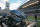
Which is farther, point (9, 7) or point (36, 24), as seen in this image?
point (9, 7)

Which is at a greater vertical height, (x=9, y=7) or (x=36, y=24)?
(x=9, y=7)

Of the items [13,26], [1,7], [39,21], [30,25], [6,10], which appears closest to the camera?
[30,25]

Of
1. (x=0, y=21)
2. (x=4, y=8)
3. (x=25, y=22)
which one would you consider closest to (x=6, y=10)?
(x=4, y=8)

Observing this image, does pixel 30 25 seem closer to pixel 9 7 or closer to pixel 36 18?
pixel 36 18

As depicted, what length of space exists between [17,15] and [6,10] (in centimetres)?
107

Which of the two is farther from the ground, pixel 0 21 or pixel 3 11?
pixel 3 11

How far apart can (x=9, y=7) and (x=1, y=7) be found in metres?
0.55

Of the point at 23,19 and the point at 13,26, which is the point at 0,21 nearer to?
the point at 13,26

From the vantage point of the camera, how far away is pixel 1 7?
6688mm

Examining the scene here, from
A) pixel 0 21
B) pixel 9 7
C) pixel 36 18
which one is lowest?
pixel 0 21

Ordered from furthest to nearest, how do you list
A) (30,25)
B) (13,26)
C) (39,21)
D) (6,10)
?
1. (6,10)
2. (13,26)
3. (39,21)
4. (30,25)

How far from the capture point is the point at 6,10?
244 inches

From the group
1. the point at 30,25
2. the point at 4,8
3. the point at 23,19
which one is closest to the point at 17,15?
the point at 23,19

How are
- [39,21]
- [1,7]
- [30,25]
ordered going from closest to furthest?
[30,25] → [39,21] → [1,7]
